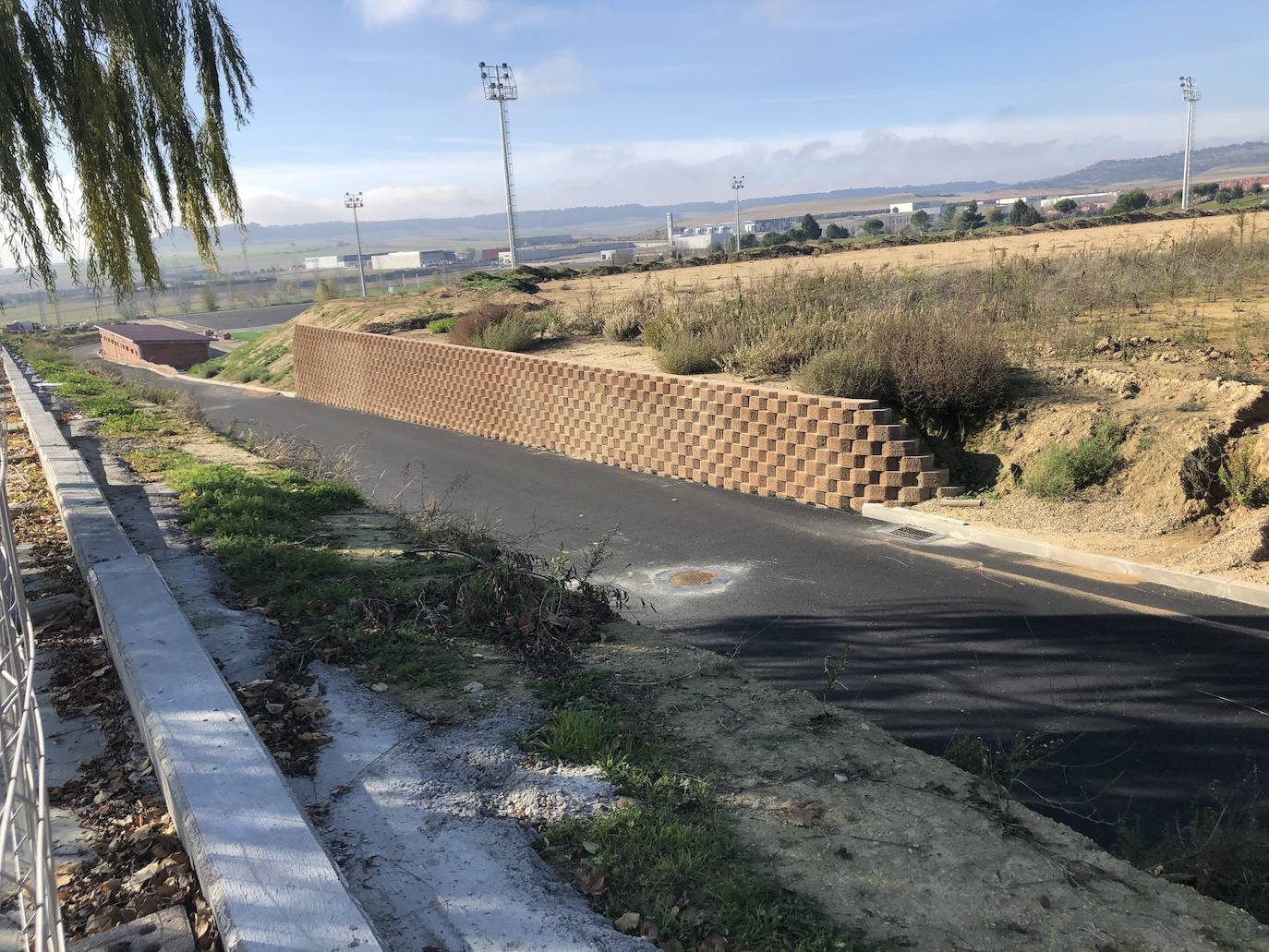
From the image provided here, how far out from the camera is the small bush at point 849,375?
12359mm

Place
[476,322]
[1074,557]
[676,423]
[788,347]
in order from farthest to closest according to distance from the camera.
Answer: [476,322], [788,347], [676,423], [1074,557]

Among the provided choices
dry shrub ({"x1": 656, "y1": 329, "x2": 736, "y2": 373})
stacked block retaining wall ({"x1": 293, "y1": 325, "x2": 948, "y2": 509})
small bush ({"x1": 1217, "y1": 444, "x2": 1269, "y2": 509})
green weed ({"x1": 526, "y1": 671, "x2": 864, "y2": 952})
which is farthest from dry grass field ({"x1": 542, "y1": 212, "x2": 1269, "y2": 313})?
green weed ({"x1": 526, "y1": 671, "x2": 864, "y2": 952})

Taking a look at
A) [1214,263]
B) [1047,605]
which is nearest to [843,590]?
[1047,605]

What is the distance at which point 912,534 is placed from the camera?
1048 cm

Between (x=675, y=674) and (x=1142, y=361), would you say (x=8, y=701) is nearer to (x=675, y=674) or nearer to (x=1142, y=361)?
(x=675, y=674)

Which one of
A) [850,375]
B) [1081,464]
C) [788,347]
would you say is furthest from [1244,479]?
[788,347]

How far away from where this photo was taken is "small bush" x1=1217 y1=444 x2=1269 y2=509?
9.22 metres

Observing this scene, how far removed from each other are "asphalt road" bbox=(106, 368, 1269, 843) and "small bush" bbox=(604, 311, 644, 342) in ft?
28.9

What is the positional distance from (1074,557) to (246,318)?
382 ft

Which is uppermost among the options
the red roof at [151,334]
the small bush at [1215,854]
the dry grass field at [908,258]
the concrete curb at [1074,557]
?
the dry grass field at [908,258]

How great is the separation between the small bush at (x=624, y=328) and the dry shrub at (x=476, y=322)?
290 cm

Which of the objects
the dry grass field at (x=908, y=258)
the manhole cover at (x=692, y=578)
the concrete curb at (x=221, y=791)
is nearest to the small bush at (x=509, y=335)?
the dry grass field at (x=908, y=258)

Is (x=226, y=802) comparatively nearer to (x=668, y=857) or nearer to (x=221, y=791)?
(x=221, y=791)

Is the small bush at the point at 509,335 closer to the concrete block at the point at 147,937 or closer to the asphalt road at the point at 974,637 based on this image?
the asphalt road at the point at 974,637
